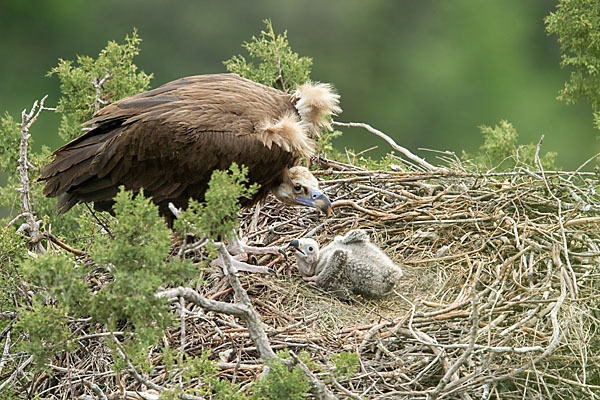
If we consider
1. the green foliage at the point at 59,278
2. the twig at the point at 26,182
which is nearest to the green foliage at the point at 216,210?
the green foliage at the point at 59,278

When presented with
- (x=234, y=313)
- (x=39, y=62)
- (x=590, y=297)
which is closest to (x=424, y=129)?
(x=39, y=62)

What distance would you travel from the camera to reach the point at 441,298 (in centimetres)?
430

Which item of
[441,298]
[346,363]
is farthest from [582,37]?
[346,363]

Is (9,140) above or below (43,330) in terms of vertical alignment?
above

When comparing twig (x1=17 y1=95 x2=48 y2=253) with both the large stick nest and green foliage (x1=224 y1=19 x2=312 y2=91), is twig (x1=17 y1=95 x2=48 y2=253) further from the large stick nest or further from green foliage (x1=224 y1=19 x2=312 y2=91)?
green foliage (x1=224 y1=19 x2=312 y2=91)

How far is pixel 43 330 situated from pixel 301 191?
2174mm

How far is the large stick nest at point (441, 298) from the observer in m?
3.57

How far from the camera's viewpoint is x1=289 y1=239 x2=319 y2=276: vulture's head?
443 centimetres

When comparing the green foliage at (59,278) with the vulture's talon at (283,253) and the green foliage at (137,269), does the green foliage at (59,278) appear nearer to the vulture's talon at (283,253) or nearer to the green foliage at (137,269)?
the green foliage at (137,269)

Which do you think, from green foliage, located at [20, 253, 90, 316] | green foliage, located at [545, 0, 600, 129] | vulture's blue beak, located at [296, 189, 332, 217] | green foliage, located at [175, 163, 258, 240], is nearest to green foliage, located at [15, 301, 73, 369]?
green foliage, located at [20, 253, 90, 316]

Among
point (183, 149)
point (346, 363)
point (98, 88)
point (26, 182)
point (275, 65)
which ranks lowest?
point (346, 363)

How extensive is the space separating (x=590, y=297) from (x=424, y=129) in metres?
10.9

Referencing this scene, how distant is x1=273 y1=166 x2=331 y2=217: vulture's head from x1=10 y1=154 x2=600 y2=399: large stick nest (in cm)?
31

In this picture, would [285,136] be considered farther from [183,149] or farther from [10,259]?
[10,259]
